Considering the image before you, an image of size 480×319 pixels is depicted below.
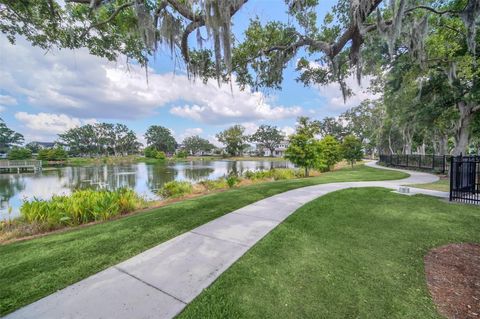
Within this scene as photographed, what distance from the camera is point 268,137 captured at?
79562 mm

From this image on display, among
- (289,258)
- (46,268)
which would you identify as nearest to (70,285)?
(46,268)

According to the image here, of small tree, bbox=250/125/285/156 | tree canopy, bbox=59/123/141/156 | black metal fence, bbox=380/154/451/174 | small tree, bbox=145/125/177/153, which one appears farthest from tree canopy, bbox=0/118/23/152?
black metal fence, bbox=380/154/451/174

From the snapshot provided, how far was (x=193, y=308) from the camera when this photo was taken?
2.00 metres

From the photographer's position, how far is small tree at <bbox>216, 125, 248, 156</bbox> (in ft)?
217

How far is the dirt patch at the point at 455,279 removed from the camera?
2131 millimetres

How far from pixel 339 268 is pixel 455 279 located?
57.7 inches

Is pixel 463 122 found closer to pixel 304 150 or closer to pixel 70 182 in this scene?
pixel 304 150

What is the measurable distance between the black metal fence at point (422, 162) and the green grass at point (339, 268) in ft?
40.8

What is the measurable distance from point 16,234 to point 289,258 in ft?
21.7

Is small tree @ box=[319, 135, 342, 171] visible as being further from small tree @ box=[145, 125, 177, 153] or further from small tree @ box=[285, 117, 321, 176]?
small tree @ box=[145, 125, 177, 153]

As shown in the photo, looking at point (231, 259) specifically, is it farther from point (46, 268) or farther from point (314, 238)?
point (46, 268)

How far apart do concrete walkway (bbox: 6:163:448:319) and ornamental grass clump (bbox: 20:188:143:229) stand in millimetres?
3803

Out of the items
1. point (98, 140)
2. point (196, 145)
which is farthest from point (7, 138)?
point (196, 145)

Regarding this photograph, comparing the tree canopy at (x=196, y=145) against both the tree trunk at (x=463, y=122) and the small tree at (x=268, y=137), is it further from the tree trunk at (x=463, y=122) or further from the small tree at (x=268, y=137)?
the tree trunk at (x=463, y=122)
